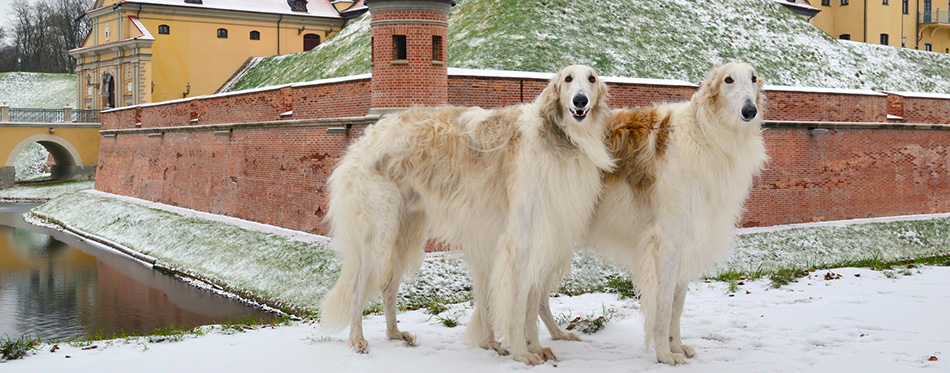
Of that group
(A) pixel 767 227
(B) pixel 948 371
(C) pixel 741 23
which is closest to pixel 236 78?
(C) pixel 741 23

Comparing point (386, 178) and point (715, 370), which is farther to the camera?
point (386, 178)

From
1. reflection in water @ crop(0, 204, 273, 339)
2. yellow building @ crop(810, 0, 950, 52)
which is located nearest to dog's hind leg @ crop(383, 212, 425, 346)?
reflection in water @ crop(0, 204, 273, 339)

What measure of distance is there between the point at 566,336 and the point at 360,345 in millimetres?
1387

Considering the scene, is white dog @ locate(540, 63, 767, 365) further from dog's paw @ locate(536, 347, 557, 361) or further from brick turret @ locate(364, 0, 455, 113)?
brick turret @ locate(364, 0, 455, 113)

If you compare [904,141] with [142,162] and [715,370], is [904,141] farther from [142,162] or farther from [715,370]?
[142,162]

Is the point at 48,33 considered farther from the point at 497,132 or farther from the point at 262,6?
the point at 497,132

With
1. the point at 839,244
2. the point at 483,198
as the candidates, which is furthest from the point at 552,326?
the point at 839,244

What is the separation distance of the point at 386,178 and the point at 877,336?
3415 mm

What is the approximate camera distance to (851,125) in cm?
1833

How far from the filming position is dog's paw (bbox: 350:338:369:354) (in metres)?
5.73

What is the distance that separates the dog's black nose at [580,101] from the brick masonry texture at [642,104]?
9.32 m

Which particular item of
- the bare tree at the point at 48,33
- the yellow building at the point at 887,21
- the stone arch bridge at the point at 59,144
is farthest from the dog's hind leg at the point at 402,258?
the bare tree at the point at 48,33

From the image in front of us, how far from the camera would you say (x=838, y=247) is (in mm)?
16625

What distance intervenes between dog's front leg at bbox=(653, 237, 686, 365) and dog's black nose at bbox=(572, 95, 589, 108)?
3.22 ft
